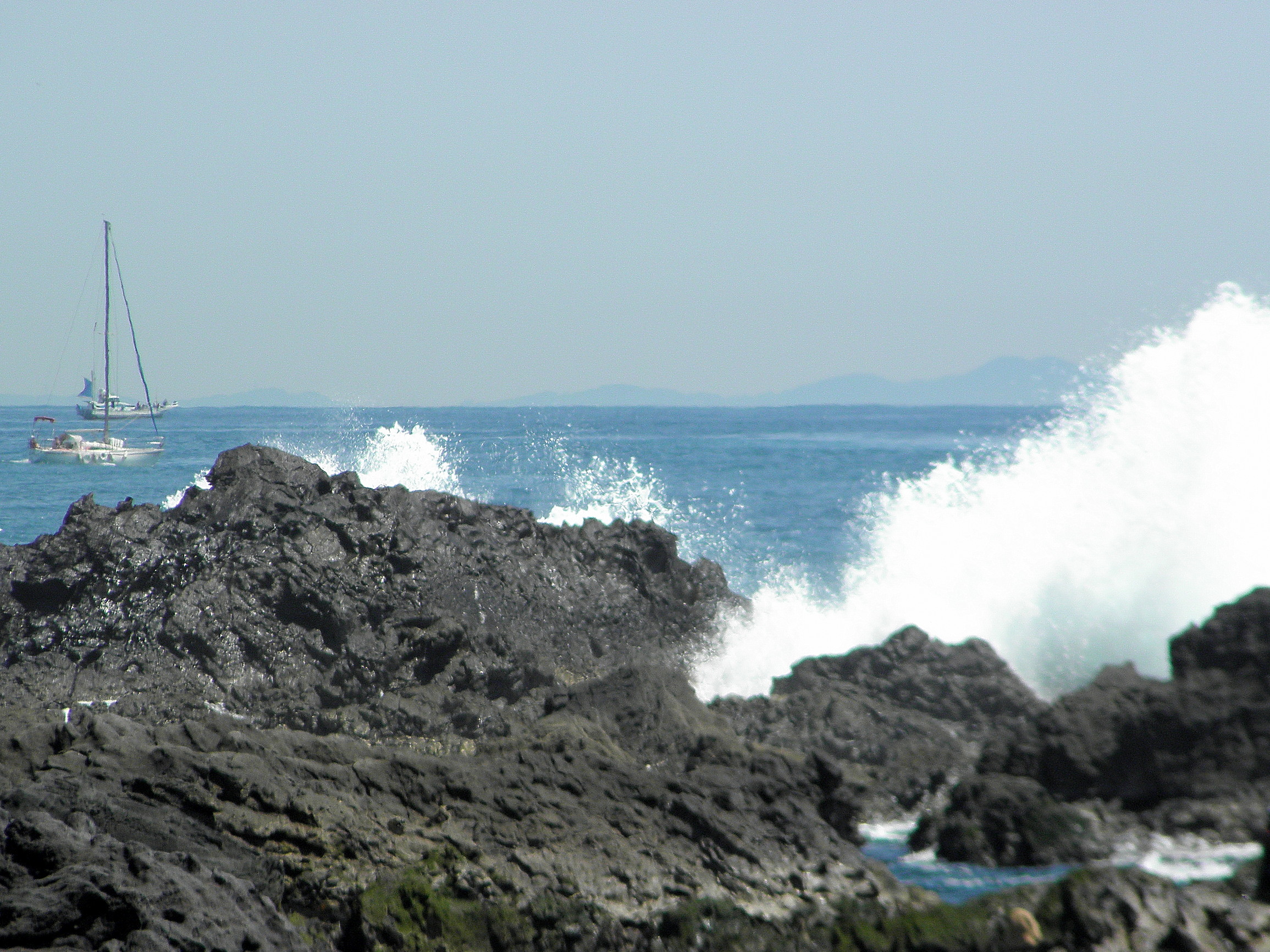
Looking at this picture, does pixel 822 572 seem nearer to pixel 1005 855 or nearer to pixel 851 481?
pixel 1005 855

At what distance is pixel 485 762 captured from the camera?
7160 millimetres

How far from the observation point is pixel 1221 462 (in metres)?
14.7

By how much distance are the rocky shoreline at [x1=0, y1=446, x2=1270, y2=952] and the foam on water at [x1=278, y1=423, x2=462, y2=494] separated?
14.7 m

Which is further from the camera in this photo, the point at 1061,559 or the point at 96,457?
the point at 96,457

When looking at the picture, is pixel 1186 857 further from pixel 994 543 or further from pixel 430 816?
pixel 994 543

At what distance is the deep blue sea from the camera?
1402 centimetres

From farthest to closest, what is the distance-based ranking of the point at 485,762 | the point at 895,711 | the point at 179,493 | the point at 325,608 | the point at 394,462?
the point at 394,462, the point at 179,493, the point at 325,608, the point at 895,711, the point at 485,762

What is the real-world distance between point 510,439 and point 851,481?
82.9 feet

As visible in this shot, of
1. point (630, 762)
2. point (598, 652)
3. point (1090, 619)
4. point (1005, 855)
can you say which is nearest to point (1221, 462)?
point (1090, 619)

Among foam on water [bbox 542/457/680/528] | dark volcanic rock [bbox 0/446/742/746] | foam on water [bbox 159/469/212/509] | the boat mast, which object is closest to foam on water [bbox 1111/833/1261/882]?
dark volcanic rock [bbox 0/446/742/746]

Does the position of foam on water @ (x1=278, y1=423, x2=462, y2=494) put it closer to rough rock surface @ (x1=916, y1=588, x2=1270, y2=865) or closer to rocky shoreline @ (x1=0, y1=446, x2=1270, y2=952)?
rocky shoreline @ (x1=0, y1=446, x2=1270, y2=952)

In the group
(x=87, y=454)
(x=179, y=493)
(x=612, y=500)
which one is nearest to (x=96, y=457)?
(x=87, y=454)

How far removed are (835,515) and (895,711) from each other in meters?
17.7

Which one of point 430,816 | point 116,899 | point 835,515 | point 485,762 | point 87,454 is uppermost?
point 116,899
